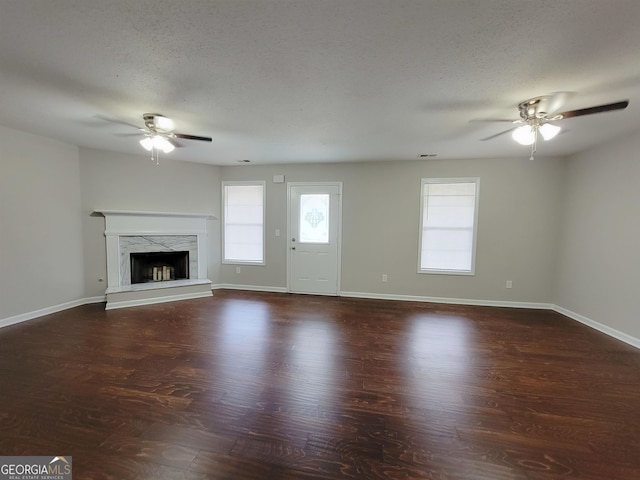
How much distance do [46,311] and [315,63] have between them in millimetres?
4801

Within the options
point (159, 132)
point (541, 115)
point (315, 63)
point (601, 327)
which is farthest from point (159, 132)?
point (601, 327)

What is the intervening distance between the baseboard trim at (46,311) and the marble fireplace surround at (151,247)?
0.34 metres

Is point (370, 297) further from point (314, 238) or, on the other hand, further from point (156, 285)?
point (156, 285)

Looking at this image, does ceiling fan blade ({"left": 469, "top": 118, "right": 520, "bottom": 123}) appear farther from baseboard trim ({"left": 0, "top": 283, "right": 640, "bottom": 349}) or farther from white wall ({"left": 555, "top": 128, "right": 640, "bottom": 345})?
baseboard trim ({"left": 0, "top": 283, "right": 640, "bottom": 349})

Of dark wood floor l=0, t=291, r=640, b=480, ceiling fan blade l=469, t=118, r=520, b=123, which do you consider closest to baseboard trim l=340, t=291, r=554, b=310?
dark wood floor l=0, t=291, r=640, b=480

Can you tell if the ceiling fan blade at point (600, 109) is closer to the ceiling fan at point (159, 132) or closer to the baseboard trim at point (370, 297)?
the baseboard trim at point (370, 297)

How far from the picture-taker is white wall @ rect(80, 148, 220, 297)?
13.5 feet

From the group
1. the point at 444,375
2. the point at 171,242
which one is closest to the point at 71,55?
the point at 171,242

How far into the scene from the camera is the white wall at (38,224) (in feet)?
10.7

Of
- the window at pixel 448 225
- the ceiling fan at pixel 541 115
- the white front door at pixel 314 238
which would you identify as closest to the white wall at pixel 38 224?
the white front door at pixel 314 238

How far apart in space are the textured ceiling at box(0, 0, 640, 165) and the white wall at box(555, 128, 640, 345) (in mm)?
558

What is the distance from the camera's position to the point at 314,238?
4.97 m

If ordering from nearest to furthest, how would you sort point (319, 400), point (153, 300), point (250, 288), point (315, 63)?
point (315, 63) → point (319, 400) → point (153, 300) → point (250, 288)

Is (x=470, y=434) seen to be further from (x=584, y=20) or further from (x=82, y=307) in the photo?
(x=82, y=307)
